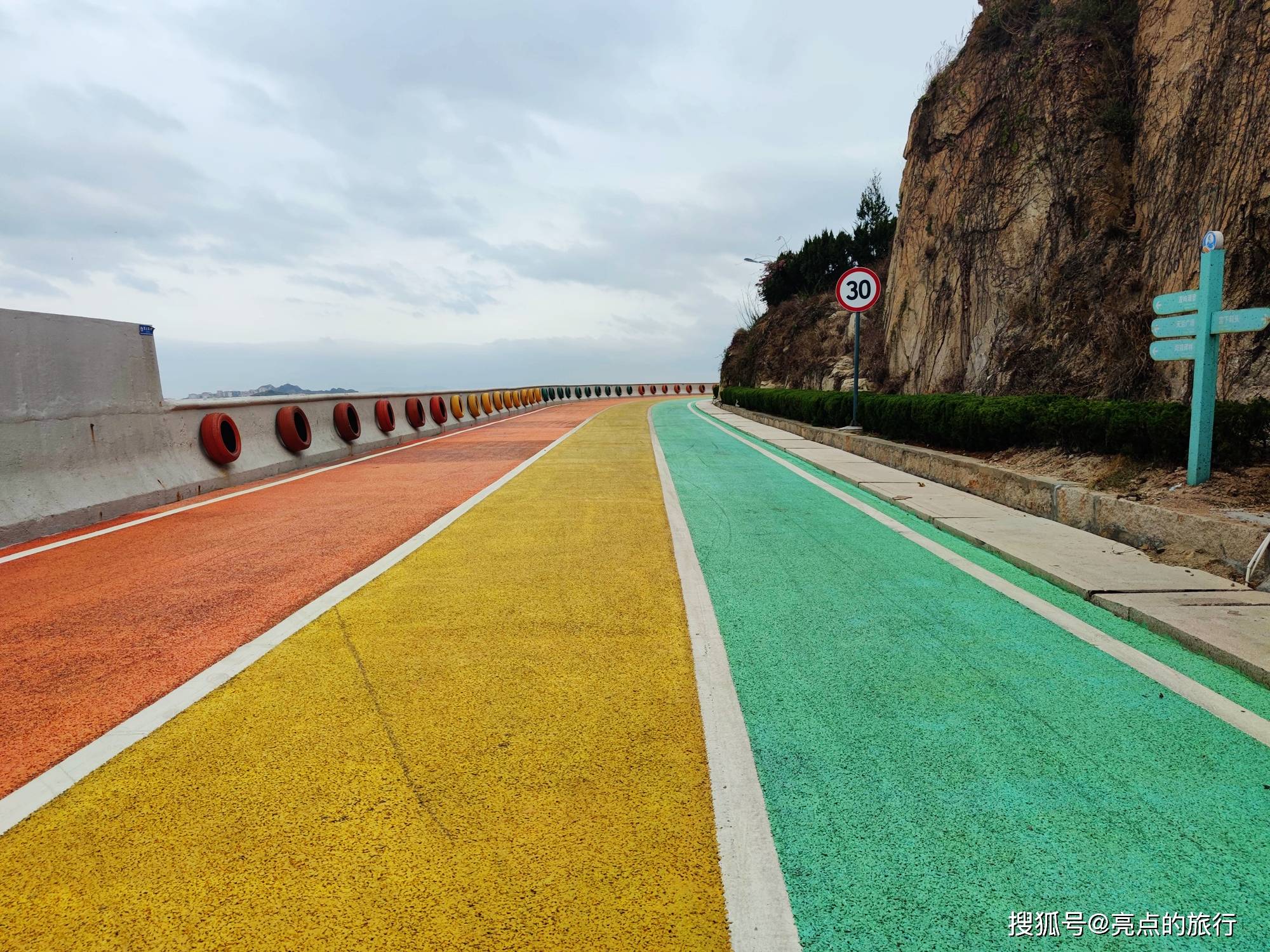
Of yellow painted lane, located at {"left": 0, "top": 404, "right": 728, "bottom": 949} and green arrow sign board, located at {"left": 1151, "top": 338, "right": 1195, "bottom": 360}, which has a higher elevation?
green arrow sign board, located at {"left": 1151, "top": 338, "right": 1195, "bottom": 360}

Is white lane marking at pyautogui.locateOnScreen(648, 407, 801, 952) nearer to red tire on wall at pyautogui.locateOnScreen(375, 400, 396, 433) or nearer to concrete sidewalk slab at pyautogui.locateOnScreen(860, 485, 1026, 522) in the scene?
concrete sidewalk slab at pyautogui.locateOnScreen(860, 485, 1026, 522)

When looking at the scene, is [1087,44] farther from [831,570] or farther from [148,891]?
[148,891]

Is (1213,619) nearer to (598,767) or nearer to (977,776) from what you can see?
(977,776)

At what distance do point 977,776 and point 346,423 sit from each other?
47.1 ft

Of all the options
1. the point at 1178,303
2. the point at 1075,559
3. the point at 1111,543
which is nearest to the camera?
the point at 1075,559

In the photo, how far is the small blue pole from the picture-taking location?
6.14 meters

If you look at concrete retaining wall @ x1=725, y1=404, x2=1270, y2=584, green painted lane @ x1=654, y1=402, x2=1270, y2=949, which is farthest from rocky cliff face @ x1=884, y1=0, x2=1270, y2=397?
green painted lane @ x1=654, y1=402, x2=1270, y2=949

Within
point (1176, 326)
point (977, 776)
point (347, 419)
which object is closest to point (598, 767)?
point (977, 776)

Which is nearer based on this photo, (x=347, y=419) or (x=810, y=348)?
(x=347, y=419)

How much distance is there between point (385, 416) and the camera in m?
17.9

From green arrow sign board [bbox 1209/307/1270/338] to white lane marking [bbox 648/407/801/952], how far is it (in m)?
4.75

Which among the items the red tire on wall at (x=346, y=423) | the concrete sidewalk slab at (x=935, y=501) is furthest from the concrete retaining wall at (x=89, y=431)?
the concrete sidewalk slab at (x=935, y=501)

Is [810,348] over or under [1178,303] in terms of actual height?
over

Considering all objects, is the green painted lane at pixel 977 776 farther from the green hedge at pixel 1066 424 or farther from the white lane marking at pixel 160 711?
the green hedge at pixel 1066 424
